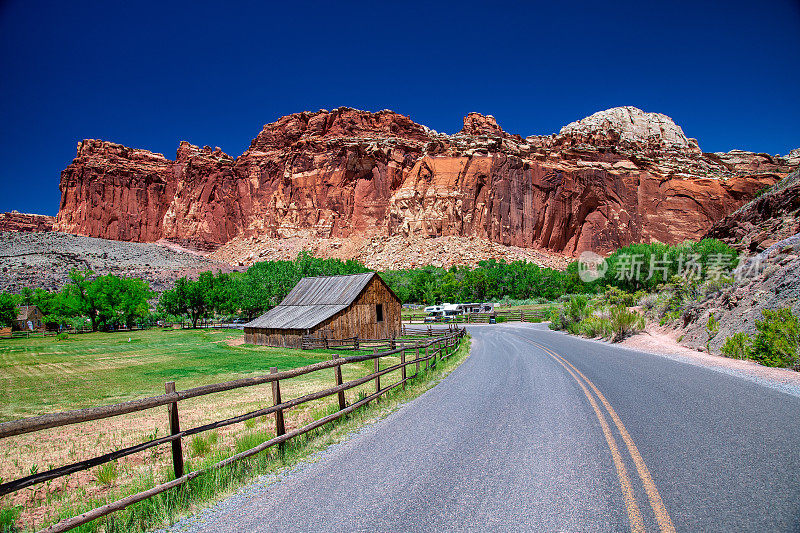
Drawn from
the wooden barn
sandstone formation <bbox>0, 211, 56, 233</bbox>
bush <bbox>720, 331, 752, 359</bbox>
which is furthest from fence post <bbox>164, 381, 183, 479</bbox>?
sandstone formation <bbox>0, 211, 56, 233</bbox>

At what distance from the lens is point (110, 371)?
19.6 meters

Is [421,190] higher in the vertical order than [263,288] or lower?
higher

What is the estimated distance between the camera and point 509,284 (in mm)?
79000

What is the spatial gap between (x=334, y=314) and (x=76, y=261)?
82275mm

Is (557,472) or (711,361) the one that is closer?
(557,472)

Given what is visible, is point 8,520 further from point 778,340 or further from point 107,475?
point 778,340

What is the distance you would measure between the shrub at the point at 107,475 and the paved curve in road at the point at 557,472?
2.67 m

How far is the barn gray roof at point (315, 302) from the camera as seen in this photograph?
91.6ft

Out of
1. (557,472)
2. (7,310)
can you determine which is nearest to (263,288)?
(7,310)

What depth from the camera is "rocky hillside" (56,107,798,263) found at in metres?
106

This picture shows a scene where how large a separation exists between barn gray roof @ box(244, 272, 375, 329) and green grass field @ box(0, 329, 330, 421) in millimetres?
2079

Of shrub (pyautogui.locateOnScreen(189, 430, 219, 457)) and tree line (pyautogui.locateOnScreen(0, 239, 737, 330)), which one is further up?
tree line (pyautogui.locateOnScreen(0, 239, 737, 330))

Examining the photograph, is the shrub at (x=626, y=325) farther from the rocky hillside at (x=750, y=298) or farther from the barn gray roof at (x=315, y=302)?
the barn gray roof at (x=315, y=302)

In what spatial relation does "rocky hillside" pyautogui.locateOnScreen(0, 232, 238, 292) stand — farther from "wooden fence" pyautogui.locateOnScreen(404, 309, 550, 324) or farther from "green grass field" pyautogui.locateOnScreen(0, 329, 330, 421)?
"wooden fence" pyautogui.locateOnScreen(404, 309, 550, 324)
